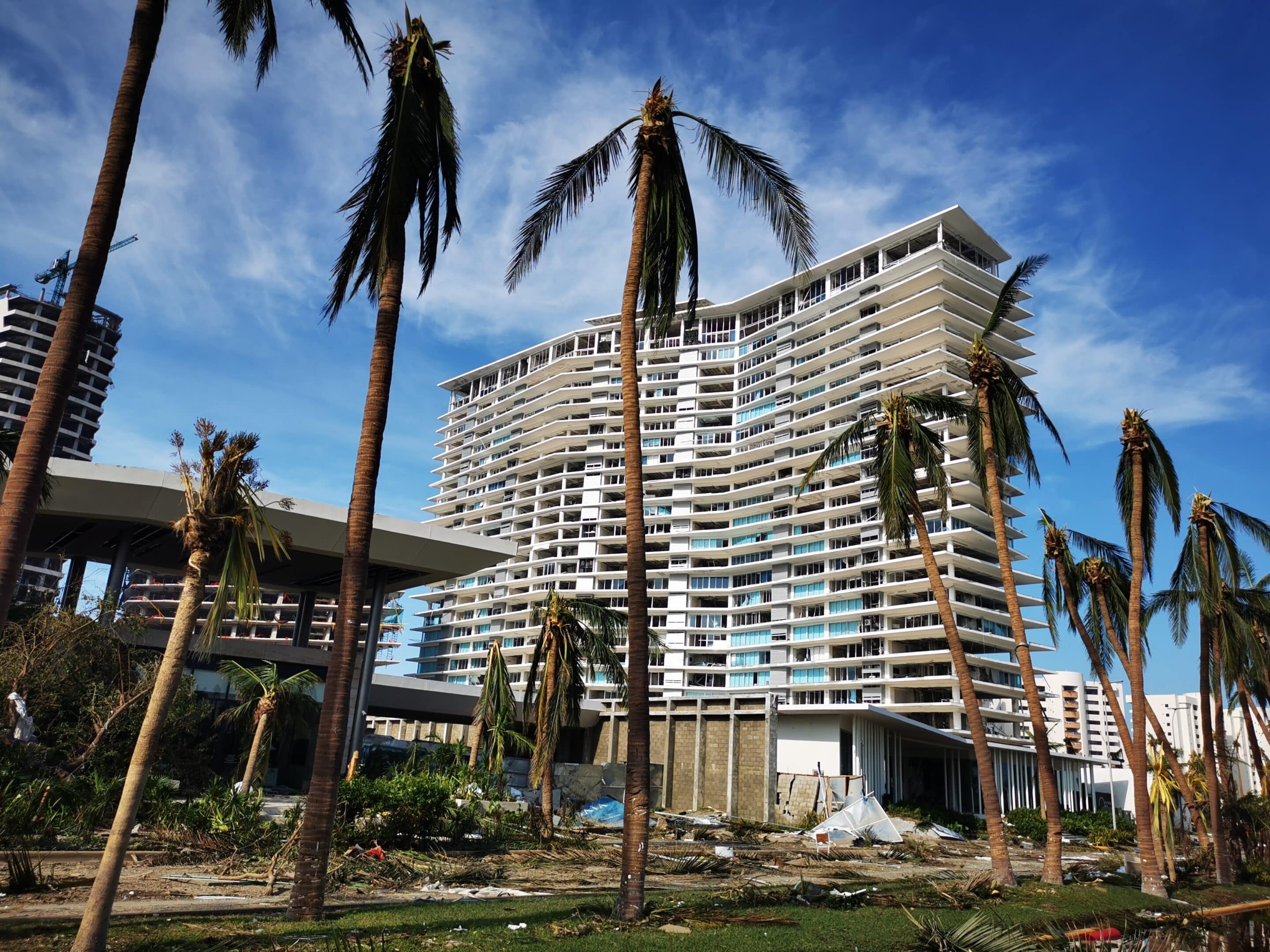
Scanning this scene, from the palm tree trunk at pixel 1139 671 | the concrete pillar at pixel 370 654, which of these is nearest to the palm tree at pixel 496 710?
the concrete pillar at pixel 370 654

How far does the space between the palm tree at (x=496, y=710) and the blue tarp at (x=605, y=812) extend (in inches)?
286

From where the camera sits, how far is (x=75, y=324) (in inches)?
384

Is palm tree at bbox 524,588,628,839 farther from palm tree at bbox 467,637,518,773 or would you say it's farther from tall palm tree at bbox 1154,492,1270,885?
tall palm tree at bbox 1154,492,1270,885

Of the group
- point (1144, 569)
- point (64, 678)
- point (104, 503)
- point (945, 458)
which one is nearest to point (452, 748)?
point (64, 678)

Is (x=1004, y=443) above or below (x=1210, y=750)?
above

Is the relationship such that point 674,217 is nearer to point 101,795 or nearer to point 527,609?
point 101,795

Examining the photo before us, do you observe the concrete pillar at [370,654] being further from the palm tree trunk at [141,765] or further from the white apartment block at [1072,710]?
the white apartment block at [1072,710]

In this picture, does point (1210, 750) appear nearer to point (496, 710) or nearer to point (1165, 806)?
point (1165, 806)

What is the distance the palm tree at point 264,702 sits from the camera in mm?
26078

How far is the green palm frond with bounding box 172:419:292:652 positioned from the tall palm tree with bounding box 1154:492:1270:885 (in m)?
24.6

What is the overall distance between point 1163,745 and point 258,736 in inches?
1051

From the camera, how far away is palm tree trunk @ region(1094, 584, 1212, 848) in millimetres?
24434

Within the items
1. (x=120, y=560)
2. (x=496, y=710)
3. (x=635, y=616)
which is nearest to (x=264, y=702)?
(x=496, y=710)

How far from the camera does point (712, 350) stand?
11556 centimetres
